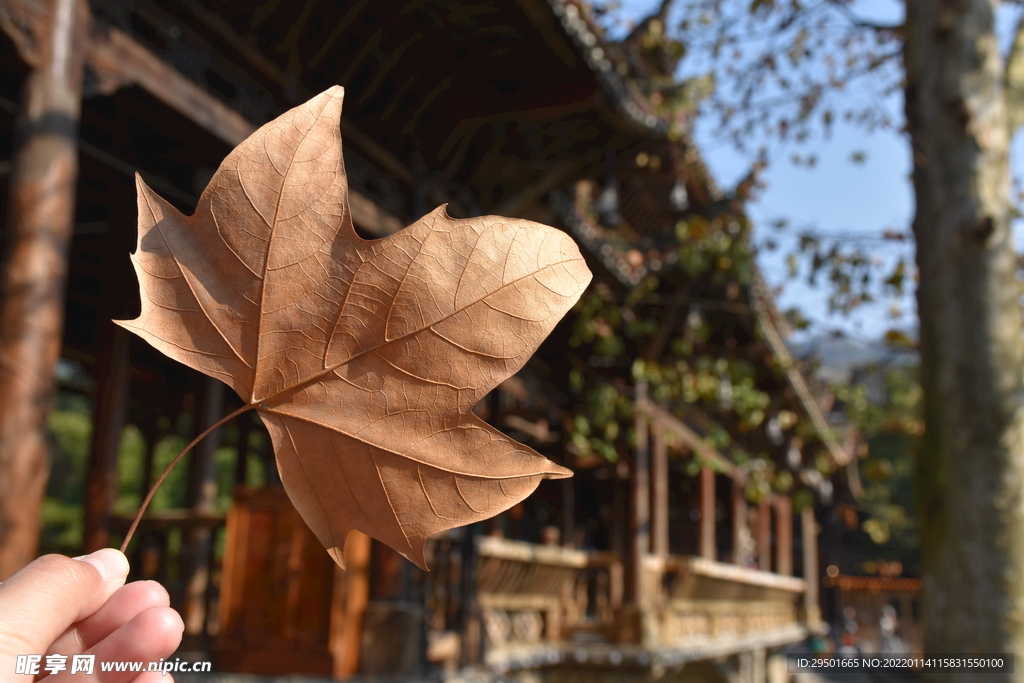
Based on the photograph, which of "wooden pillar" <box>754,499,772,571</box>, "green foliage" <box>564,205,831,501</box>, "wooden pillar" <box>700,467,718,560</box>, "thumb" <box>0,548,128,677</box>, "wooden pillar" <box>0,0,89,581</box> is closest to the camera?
"thumb" <box>0,548,128,677</box>

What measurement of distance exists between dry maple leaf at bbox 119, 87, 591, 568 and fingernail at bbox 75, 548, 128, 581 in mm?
145

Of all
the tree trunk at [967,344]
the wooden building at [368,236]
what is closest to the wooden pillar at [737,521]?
the wooden building at [368,236]

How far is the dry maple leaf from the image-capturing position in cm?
69

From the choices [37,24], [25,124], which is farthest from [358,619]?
[37,24]

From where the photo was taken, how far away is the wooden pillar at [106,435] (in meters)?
5.07

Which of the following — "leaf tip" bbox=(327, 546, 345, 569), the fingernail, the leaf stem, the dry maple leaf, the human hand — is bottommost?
the human hand

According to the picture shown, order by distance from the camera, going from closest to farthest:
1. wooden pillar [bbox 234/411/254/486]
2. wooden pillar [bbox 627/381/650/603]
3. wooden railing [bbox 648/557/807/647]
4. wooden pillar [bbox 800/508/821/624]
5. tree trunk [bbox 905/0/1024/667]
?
tree trunk [bbox 905/0/1024/667]
wooden pillar [bbox 627/381/650/603]
wooden railing [bbox 648/557/807/647]
wooden pillar [bbox 234/411/254/486]
wooden pillar [bbox 800/508/821/624]

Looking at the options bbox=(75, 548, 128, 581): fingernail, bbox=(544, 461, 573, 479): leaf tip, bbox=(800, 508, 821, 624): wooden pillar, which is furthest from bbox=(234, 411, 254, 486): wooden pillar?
bbox=(800, 508, 821, 624): wooden pillar

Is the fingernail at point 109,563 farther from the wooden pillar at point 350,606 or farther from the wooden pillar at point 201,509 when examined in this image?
the wooden pillar at point 201,509

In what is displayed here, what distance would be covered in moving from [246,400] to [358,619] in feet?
12.8

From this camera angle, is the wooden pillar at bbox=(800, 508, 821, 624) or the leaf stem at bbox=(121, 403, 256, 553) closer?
the leaf stem at bbox=(121, 403, 256, 553)

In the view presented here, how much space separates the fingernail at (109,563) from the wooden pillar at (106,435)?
15.6 feet

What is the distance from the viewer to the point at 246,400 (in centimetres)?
74

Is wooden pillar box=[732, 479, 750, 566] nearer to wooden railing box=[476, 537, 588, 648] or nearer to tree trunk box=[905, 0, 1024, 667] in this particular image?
wooden railing box=[476, 537, 588, 648]
